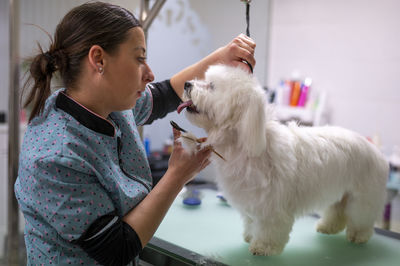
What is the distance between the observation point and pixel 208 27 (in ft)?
5.36

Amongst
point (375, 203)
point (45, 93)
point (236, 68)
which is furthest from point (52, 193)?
point (375, 203)

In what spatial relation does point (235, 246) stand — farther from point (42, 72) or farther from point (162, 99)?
point (42, 72)

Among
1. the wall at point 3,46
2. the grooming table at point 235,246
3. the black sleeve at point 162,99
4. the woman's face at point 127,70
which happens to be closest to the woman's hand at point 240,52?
the black sleeve at point 162,99

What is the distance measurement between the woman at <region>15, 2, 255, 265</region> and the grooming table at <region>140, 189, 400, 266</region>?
0.26m

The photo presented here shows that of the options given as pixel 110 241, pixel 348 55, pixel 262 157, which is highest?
pixel 348 55

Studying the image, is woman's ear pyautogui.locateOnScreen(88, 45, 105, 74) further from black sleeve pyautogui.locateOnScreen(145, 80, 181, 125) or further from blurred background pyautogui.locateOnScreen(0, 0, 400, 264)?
blurred background pyautogui.locateOnScreen(0, 0, 400, 264)

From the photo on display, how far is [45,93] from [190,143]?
38 centimetres

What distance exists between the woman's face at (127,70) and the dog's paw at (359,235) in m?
0.81

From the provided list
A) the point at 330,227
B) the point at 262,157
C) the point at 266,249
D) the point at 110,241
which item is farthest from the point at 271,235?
the point at 110,241

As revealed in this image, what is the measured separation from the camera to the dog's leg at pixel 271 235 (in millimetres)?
1001

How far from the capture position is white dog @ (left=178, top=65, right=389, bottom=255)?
37.9 inches

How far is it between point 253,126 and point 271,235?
317mm

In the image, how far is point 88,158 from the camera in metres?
0.79

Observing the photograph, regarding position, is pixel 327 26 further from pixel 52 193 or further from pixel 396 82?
pixel 52 193
